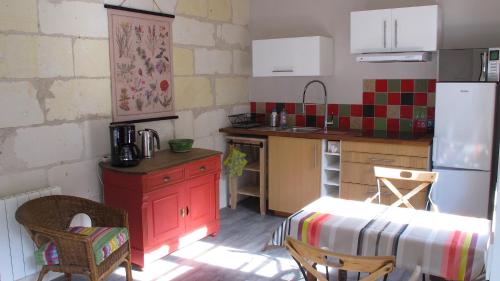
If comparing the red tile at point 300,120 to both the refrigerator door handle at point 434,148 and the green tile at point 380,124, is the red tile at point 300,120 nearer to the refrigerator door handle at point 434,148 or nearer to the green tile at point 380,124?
the green tile at point 380,124

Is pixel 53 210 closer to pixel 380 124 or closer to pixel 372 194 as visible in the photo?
pixel 372 194

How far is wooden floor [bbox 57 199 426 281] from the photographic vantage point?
3.44 metres

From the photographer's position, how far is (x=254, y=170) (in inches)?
196

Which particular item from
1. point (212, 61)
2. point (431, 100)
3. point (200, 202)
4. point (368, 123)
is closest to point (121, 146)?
point (200, 202)

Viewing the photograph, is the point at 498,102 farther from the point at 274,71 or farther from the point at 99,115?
the point at 99,115

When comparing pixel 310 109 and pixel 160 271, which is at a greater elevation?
pixel 310 109

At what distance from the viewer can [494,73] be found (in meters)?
3.68

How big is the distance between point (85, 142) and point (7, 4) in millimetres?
1115

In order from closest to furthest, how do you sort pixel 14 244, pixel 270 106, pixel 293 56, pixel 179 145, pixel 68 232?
pixel 68 232, pixel 14 244, pixel 179 145, pixel 293 56, pixel 270 106

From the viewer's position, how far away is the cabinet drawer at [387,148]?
13.1 feet

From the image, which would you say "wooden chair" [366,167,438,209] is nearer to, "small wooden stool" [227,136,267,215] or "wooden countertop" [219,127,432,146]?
"wooden countertop" [219,127,432,146]

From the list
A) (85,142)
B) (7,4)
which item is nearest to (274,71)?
(85,142)

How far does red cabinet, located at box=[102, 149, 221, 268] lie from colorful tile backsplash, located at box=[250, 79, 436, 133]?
1465 millimetres

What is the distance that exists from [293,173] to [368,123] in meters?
0.94
